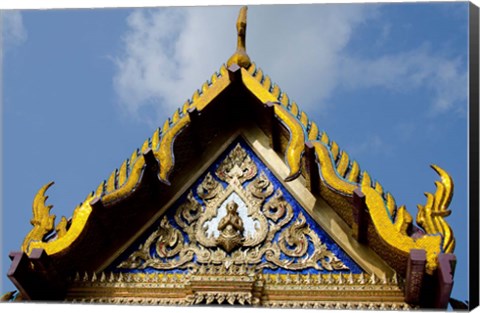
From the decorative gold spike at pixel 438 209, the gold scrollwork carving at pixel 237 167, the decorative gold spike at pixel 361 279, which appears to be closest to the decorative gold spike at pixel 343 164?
the decorative gold spike at pixel 438 209

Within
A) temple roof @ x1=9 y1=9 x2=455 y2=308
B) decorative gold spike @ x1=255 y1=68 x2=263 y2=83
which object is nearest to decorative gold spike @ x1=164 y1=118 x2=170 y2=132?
temple roof @ x1=9 y1=9 x2=455 y2=308

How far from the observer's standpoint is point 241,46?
8.09 m

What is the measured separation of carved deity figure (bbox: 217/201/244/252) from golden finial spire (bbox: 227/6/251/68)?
55.3 inches

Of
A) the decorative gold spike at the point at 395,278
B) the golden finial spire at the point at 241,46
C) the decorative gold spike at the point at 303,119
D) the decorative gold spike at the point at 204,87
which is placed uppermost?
the golden finial spire at the point at 241,46

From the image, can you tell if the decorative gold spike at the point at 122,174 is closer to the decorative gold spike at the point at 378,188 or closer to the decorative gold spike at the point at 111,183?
the decorative gold spike at the point at 111,183

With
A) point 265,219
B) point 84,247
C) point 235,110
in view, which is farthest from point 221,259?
point 235,110

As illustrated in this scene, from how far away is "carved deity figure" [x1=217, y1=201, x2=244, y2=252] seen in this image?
688 centimetres

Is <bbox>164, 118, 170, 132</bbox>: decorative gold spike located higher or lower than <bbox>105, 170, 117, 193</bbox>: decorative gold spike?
higher

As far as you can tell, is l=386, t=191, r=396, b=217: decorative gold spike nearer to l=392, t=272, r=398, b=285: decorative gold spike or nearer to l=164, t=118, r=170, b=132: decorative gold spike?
l=392, t=272, r=398, b=285: decorative gold spike

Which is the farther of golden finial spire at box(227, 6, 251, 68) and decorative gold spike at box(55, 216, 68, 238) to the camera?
golden finial spire at box(227, 6, 251, 68)

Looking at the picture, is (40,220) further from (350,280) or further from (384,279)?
(384,279)

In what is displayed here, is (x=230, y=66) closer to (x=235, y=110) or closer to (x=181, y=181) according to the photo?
(x=235, y=110)

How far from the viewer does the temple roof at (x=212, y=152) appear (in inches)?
250

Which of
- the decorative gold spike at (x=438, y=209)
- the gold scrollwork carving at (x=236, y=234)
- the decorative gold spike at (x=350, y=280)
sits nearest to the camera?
the decorative gold spike at (x=438, y=209)
